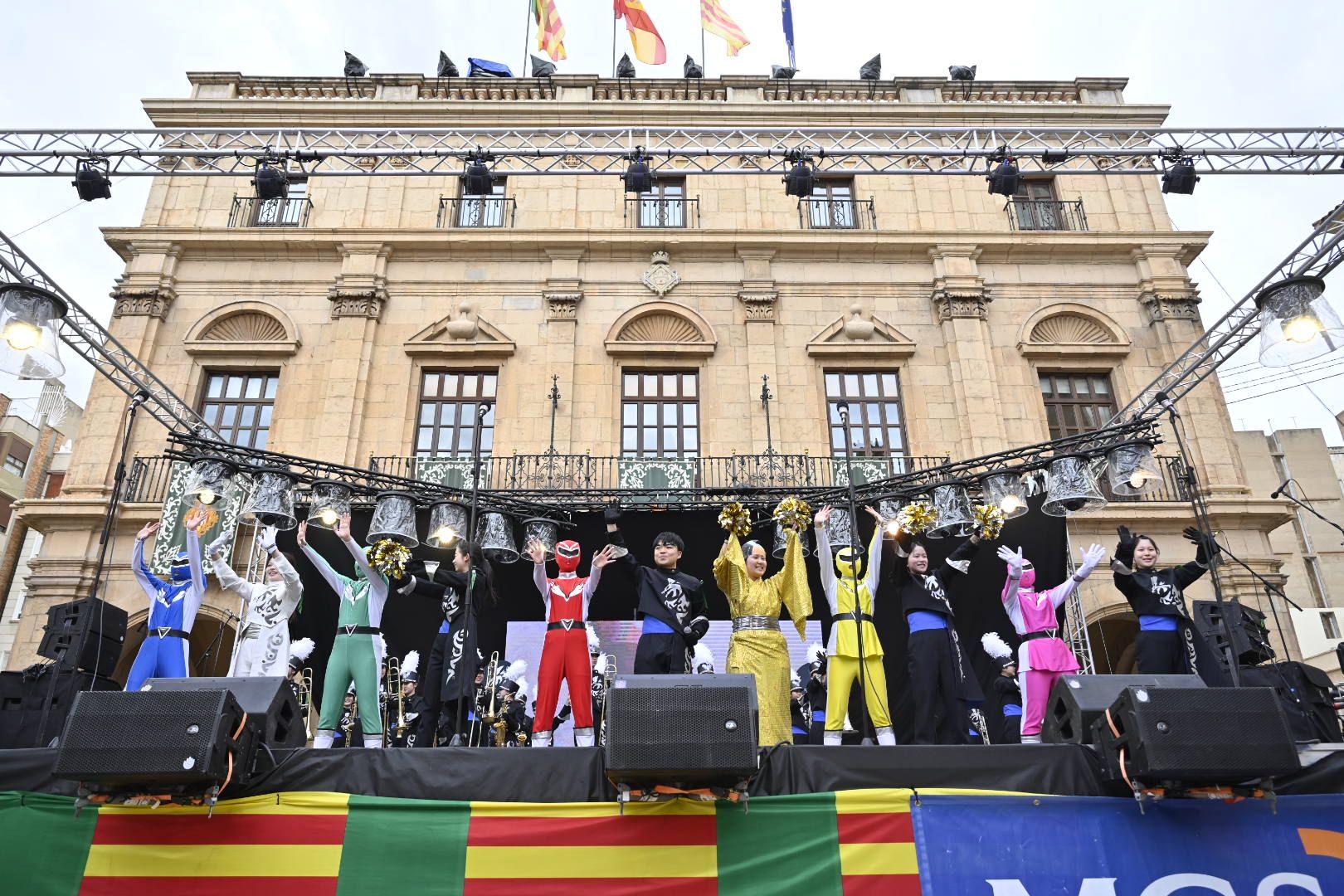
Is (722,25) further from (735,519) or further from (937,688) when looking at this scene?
(937,688)

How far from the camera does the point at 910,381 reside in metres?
15.3

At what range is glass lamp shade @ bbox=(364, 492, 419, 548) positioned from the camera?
9.49 meters

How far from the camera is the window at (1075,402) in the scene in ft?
49.8

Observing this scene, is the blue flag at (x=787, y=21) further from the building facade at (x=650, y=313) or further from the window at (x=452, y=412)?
the window at (x=452, y=412)

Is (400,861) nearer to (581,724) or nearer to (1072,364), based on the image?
(581,724)

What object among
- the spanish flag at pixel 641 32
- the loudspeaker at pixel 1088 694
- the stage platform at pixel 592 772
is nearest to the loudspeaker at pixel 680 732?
the stage platform at pixel 592 772

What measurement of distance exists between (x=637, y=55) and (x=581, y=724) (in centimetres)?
1411

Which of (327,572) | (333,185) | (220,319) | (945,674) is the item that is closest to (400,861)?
(327,572)

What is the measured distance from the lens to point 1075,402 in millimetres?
15430

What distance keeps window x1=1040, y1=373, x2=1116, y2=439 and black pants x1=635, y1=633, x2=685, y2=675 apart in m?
10.2

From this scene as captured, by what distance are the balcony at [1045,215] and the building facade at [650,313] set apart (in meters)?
0.06

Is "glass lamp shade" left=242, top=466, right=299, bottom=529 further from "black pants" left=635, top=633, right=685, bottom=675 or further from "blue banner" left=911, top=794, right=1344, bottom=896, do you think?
"blue banner" left=911, top=794, right=1344, bottom=896

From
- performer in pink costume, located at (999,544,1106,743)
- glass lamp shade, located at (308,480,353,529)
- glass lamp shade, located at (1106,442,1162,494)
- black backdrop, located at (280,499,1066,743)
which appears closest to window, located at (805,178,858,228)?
black backdrop, located at (280,499,1066,743)

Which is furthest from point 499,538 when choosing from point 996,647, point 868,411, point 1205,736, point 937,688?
point 868,411
